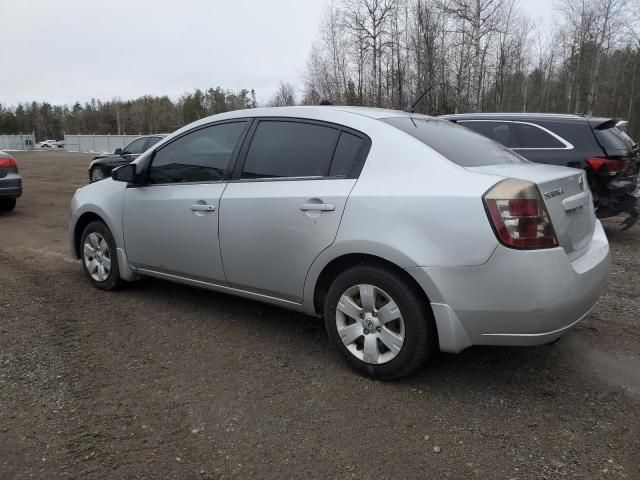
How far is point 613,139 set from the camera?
6.75 m

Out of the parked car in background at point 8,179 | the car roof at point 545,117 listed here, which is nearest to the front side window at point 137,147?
the parked car in background at point 8,179

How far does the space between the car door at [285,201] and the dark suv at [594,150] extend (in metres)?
4.45

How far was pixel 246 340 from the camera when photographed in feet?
12.7

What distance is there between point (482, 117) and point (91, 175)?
12.8 metres

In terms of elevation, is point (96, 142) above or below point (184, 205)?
above

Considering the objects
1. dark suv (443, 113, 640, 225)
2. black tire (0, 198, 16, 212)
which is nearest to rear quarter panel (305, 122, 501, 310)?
dark suv (443, 113, 640, 225)

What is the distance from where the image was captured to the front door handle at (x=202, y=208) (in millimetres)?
3863

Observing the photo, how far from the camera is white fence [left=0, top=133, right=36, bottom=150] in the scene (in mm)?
61438

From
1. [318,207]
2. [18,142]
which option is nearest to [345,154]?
[318,207]

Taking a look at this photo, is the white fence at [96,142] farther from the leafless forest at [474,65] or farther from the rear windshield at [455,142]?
the rear windshield at [455,142]

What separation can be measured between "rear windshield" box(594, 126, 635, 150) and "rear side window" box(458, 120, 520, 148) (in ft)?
3.32

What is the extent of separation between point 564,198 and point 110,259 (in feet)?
12.6

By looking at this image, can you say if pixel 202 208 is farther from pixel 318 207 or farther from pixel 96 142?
pixel 96 142

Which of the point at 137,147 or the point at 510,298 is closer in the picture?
the point at 510,298
